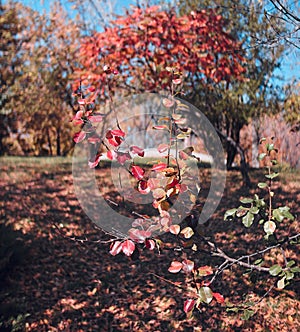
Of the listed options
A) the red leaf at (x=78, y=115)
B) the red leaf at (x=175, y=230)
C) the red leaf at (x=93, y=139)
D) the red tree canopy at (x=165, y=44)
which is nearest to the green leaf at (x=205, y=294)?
the red leaf at (x=175, y=230)

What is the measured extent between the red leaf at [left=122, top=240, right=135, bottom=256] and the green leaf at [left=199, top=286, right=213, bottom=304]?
40cm

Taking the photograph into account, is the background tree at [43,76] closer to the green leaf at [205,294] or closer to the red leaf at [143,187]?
the red leaf at [143,187]

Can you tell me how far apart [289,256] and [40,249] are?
3.07 meters

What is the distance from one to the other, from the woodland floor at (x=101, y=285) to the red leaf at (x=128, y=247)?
3.43 feet

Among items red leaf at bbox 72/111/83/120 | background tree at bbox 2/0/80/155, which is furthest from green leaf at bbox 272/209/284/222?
background tree at bbox 2/0/80/155

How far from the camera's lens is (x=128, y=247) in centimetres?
178

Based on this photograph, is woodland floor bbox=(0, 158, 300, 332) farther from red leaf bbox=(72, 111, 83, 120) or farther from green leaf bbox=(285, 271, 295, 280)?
red leaf bbox=(72, 111, 83, 120)

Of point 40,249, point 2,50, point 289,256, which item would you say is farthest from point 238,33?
point 2,50

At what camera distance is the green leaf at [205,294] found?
184cm

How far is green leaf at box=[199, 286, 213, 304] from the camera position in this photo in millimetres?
1840

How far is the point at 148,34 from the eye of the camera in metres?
5.85

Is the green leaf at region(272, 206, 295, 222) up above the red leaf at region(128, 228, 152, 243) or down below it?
above

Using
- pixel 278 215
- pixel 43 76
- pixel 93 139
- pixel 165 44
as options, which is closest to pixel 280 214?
pixel 278 215

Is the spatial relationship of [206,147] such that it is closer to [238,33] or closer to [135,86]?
[135,86]
